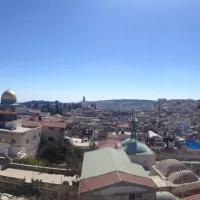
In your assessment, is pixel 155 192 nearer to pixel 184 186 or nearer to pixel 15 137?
pixel 184 186

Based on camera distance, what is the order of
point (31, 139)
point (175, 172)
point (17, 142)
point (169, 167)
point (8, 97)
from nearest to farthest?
point (175, 172)
point (169, 167)
point (17, 142)
point (31, 139)
point (8, 97)

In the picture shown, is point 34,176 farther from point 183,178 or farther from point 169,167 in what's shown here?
point 183,178

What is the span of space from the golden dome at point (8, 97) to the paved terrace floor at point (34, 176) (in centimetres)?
2273

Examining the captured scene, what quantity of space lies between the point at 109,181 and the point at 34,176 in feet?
26.8

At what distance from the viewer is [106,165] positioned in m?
13.2

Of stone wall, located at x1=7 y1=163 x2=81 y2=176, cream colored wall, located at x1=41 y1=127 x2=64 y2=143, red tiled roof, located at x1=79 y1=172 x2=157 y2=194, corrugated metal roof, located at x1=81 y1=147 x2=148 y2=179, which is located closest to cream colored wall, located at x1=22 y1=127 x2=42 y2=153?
cream colored wall, located at x1=41 y1=127 x2=64 y2=143

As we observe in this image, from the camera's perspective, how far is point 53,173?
19.0 metres

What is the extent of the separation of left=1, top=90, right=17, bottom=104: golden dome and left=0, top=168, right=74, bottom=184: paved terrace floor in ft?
74.6

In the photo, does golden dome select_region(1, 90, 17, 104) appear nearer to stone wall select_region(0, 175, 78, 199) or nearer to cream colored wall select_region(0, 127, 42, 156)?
cream colored wall select_region(0, 127, 42, 156)

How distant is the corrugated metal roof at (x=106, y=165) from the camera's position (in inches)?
494

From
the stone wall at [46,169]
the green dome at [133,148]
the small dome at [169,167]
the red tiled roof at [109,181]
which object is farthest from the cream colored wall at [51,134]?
the red tiled roof at [109,181]

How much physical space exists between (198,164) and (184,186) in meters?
8.13

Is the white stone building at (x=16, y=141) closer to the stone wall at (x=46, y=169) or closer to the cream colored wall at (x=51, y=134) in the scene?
the cream colored wall at (x=51, y=134)

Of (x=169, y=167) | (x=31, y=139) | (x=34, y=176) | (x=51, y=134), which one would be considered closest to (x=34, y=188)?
(x=34, y=176)
